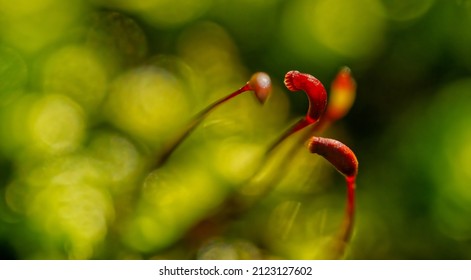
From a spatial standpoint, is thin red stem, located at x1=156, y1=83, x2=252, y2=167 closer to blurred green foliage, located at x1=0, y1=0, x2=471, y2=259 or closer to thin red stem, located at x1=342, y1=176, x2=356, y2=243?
blurred green foliage, located at x1=0, y1=0, x2=471, y2=259

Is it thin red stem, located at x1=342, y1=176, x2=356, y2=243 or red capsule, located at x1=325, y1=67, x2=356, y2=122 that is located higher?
red capsule, located at x1=325, y1=67, x2=356, y2=122

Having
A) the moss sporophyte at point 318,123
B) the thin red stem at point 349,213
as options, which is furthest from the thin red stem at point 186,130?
the thin red stem at point 349,213

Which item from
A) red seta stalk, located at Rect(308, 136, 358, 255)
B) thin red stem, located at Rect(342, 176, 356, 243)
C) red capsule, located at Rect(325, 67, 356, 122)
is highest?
red capsule, located at Rect(325, 67, 356, 122)

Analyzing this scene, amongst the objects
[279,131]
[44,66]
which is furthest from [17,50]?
[279,131]

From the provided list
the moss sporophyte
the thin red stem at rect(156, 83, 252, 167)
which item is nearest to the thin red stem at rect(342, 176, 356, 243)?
the moss sporophyte

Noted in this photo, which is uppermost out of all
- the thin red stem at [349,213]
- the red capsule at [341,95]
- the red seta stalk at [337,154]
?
the red capsule at [341,95]

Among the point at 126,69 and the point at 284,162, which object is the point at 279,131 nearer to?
the point at 284,162

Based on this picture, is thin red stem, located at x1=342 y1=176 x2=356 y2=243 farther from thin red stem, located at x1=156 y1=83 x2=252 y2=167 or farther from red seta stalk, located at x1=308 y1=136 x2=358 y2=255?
thin red stem, located at x1=156 y1=83 x2=252 y2=167

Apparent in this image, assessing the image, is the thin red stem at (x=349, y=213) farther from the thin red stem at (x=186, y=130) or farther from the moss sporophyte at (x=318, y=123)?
the thin red stem at (x=186, y=130)
